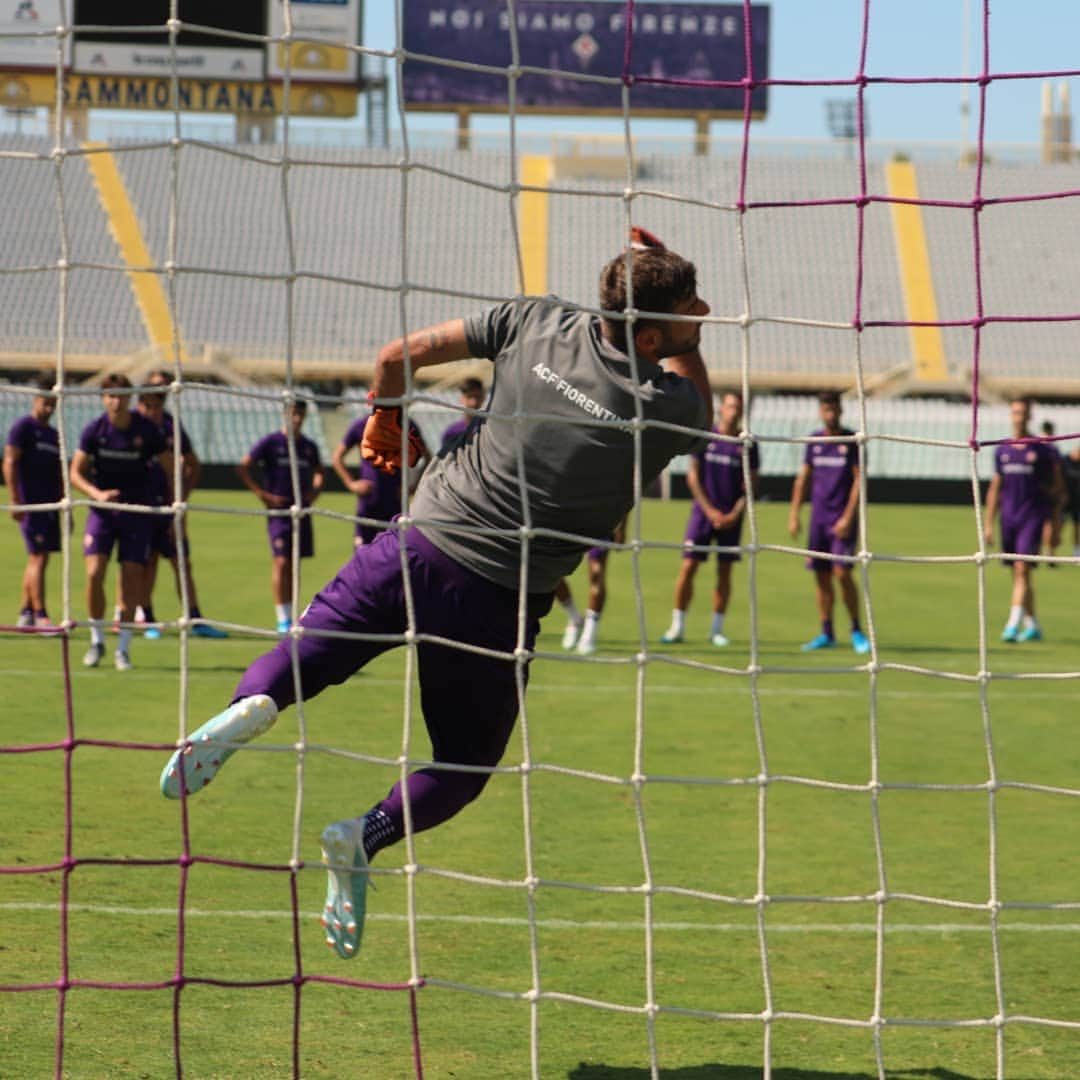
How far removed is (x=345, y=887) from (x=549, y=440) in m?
1.24

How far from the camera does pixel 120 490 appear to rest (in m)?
11.8

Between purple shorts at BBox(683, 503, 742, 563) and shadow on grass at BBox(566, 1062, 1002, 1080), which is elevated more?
purple shorts at BBox(683, 503, 742, 563)

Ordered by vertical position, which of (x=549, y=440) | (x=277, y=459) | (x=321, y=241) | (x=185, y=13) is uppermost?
(x=185, y=13)

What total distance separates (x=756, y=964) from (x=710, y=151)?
4644cm

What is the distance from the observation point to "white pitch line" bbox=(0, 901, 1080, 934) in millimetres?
5727

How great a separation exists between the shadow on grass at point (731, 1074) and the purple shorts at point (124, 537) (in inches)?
303

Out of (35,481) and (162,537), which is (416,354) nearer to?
(162,537)

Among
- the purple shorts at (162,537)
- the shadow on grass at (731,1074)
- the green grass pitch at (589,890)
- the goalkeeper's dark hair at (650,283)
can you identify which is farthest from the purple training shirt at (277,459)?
the shadow on grass at (731,1074)

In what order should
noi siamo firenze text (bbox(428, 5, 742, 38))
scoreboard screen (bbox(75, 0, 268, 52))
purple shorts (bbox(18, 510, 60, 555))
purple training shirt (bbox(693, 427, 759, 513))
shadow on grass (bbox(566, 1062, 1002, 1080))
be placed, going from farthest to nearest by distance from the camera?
1. noi siamo firenze text (bbox(428, 5, 742, 38))
2. scoreboard screen (bbox(75, 0, 268, 52))
3. purple training shirt (bbox(693, 427, 759, 513))
4. purple shorts (bbox(18, 510, 60, 555))
5. shadow on grass (bbox(566, 1062, 1002, 1080))

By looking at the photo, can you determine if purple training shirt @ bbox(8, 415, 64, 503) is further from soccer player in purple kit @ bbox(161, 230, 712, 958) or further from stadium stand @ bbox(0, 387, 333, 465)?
stadium stand @ bbox(0, 387, 333, 465)

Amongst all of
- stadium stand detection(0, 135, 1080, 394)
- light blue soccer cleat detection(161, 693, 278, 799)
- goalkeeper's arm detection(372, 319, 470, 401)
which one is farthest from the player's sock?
stadium stand detection(0, 135, 1080, 394)

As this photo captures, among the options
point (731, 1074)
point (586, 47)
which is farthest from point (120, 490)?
point (586, 47)

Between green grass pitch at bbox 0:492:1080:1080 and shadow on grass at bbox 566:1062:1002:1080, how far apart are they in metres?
0.01

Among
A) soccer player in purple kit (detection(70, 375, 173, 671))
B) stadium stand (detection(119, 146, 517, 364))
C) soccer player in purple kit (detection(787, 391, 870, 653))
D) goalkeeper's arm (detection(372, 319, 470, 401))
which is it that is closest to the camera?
goalkeeper's arm (detection(372, 319, 470, 401))
